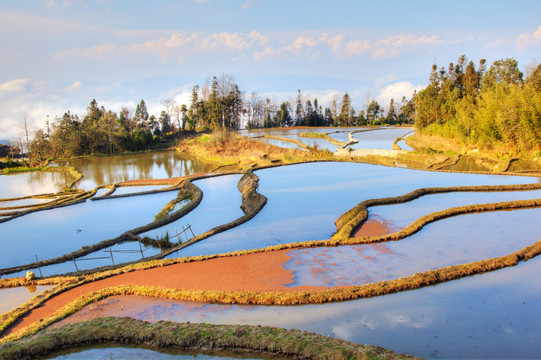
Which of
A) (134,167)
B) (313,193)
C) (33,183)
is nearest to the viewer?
(313,193)

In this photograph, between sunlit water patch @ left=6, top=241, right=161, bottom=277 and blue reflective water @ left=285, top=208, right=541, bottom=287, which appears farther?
sunlit water patch @ left=6, top=241, right=161, bottom=277

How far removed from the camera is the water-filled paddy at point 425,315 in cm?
783

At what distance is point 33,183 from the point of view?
4138 cm

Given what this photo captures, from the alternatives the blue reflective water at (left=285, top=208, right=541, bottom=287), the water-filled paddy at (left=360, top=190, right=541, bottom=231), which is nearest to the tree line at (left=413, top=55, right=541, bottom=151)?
the water-filled paddy at (left=360, top=190, right=541, bottom=231)

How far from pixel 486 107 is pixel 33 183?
50918 millimetres

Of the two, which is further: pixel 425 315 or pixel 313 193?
pixel 313 193

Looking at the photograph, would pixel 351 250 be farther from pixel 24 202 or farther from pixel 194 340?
pixel 24 202

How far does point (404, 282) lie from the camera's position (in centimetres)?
1074

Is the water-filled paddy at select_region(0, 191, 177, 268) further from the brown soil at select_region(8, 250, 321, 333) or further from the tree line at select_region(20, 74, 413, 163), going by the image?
the tree line at select_region(20, 74, 413, 163)

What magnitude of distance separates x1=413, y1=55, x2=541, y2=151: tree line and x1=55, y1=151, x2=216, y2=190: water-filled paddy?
3178 centimetres

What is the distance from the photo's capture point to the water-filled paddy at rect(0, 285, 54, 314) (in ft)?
40.2

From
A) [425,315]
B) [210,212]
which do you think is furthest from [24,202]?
[425,315]

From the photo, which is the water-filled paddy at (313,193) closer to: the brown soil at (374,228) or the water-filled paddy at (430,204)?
the brown soil at (374,228)

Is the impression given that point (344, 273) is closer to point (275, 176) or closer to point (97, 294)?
point (97, 294)
